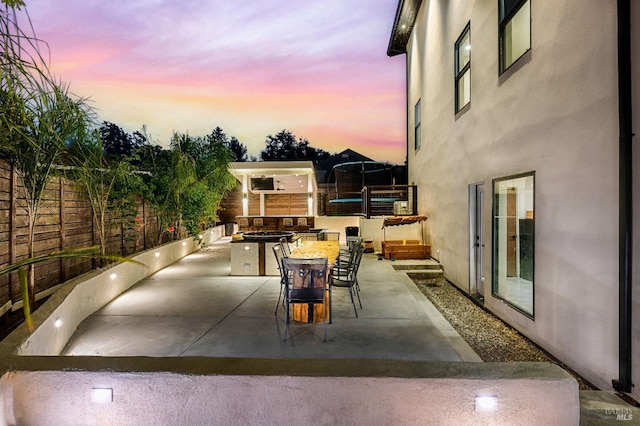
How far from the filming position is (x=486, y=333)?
4.36 m

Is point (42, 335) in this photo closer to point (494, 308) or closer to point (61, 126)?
point (61, 126)

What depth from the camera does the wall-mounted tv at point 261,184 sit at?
16969 mm

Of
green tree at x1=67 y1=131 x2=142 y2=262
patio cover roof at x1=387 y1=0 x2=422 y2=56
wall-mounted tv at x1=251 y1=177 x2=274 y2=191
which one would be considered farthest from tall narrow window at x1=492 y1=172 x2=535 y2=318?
wall-mounted tv at x1=251 y1=177 x2=274 y2=191

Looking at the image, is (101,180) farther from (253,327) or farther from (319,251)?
(319,251)

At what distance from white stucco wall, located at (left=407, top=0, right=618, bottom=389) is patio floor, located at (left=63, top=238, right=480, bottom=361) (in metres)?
0.98

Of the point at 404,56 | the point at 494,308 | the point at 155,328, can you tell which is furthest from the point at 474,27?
the point at 404,56

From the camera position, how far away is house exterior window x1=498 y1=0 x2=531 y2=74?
425 centimetres

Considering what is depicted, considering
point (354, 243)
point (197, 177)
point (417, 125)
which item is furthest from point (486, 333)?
point (197, 177)

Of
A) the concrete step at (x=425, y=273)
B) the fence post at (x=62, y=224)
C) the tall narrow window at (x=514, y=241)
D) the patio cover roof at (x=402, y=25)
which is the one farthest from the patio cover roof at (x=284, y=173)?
the tall narrow window at (x=514, y=241)

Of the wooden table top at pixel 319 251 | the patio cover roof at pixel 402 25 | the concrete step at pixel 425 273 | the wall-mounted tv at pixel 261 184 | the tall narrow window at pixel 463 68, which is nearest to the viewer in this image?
the wooden table top at pixel 319 251

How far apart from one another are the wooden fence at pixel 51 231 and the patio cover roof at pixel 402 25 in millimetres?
9566

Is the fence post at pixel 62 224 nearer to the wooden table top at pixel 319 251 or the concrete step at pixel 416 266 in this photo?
the wooden table top at pixel 319 251

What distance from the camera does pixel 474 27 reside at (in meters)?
5.66

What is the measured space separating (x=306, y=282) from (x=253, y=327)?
87cm
